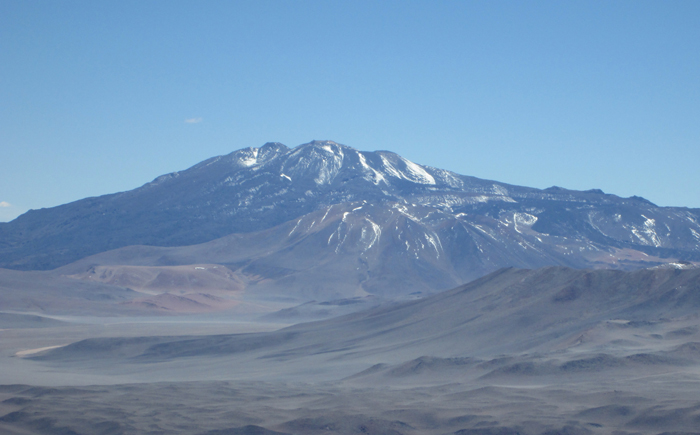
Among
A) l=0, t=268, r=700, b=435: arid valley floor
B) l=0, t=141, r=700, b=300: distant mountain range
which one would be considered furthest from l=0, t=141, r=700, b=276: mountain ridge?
l=0, t=268, r=700, b=435: arid valley floor

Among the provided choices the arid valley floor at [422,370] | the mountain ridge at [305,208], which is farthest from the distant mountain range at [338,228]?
the arid valley floor at [422,370]

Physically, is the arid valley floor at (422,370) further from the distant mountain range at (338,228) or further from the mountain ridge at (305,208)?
the mountain ridge at (305,208)

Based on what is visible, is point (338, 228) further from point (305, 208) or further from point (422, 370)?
point (422, 370)

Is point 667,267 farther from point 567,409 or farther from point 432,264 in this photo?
point 432,264

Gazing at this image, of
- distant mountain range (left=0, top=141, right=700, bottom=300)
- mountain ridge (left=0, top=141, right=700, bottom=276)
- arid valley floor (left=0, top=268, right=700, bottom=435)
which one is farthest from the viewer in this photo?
mountain ridge (left=0, top=141, right=700, bottom=276)

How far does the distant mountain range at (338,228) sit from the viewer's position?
118 metres

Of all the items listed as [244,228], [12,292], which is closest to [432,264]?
[244,228]

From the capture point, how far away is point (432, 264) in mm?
122625

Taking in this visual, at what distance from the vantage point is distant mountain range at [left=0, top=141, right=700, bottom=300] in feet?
387

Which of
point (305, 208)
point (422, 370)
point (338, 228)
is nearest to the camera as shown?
point (422, 370)

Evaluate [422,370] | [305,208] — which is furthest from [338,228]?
[422,370]

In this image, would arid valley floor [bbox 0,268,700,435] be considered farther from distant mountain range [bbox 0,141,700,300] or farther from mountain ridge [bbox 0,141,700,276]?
mountain ridge [bbox 0,141,700,276]

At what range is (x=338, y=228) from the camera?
419ft

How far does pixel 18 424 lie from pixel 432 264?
106 meters
